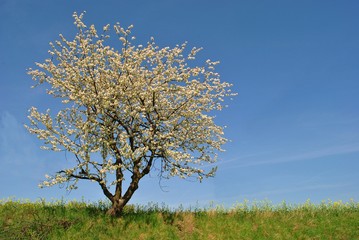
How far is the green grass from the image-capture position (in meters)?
21.0

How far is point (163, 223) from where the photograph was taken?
73.7ft

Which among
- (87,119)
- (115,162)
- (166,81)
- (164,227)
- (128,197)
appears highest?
(166,81)

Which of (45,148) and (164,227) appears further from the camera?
(45,148)

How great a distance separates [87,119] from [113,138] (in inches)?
70.5

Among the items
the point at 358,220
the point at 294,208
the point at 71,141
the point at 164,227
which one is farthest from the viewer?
the point at 294,208

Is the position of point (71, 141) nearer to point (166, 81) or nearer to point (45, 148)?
point (45, 148)

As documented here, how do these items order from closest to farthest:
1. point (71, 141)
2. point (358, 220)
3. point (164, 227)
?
1. point (164, 227)
2. point (71, 141)
3. point (358, 220)

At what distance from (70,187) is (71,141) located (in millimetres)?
2478

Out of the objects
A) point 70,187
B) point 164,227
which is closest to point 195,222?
point 164,227

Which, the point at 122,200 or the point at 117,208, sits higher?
the point at 122,200

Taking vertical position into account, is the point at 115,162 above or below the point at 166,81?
below

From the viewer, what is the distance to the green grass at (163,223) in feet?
68.9

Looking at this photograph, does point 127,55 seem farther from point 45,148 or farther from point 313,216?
point 313,216

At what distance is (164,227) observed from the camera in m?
21.7
